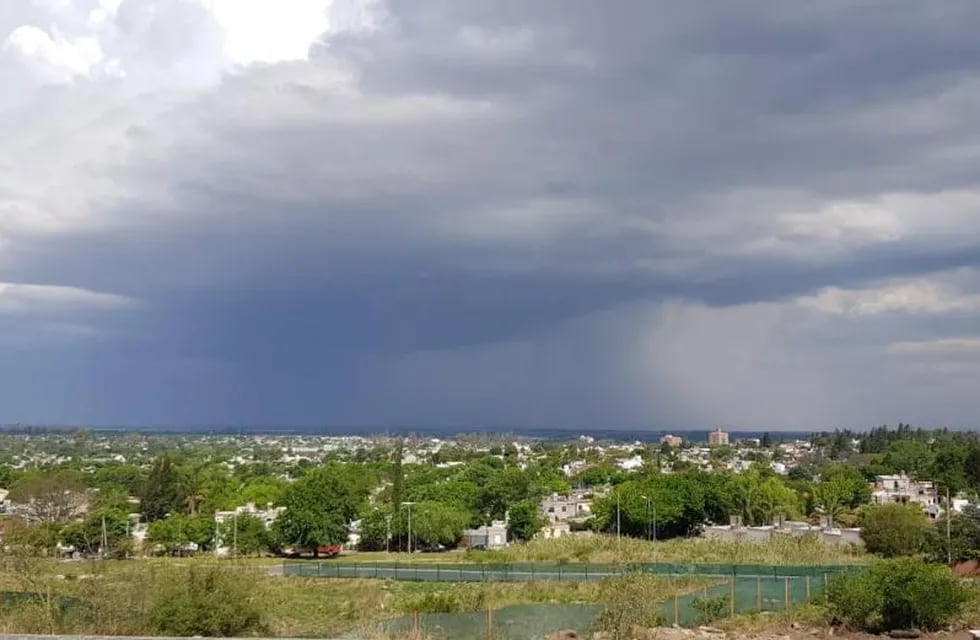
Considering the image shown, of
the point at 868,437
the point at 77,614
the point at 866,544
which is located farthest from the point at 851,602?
the point at 868,437

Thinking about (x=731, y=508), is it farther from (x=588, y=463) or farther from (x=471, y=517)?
(x=588, y=463)

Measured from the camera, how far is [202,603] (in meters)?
16.8

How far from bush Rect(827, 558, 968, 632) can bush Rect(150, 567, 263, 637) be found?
11.0 meters

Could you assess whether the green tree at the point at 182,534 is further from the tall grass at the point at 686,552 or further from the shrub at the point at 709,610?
the shrub at the point at 709,610

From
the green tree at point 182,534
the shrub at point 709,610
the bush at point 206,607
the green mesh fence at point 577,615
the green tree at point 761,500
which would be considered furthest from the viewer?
the green tree at point 761,500

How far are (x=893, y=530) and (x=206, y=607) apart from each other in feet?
112

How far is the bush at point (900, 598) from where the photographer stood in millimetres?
15938

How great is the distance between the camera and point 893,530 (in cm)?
4162

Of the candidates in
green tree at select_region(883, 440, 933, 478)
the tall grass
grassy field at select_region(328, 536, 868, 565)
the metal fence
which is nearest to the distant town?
the tall grass

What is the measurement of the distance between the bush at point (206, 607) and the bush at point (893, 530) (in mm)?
31458

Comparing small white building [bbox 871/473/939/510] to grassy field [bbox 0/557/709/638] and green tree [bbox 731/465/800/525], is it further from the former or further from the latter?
grassy field [bbox 0/557/709/638]

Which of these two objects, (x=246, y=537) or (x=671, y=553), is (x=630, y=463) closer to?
(x=246, y=537)

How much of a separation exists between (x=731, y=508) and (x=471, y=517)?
612 inches

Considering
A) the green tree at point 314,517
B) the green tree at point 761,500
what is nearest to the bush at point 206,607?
the green tree at point 314,517
